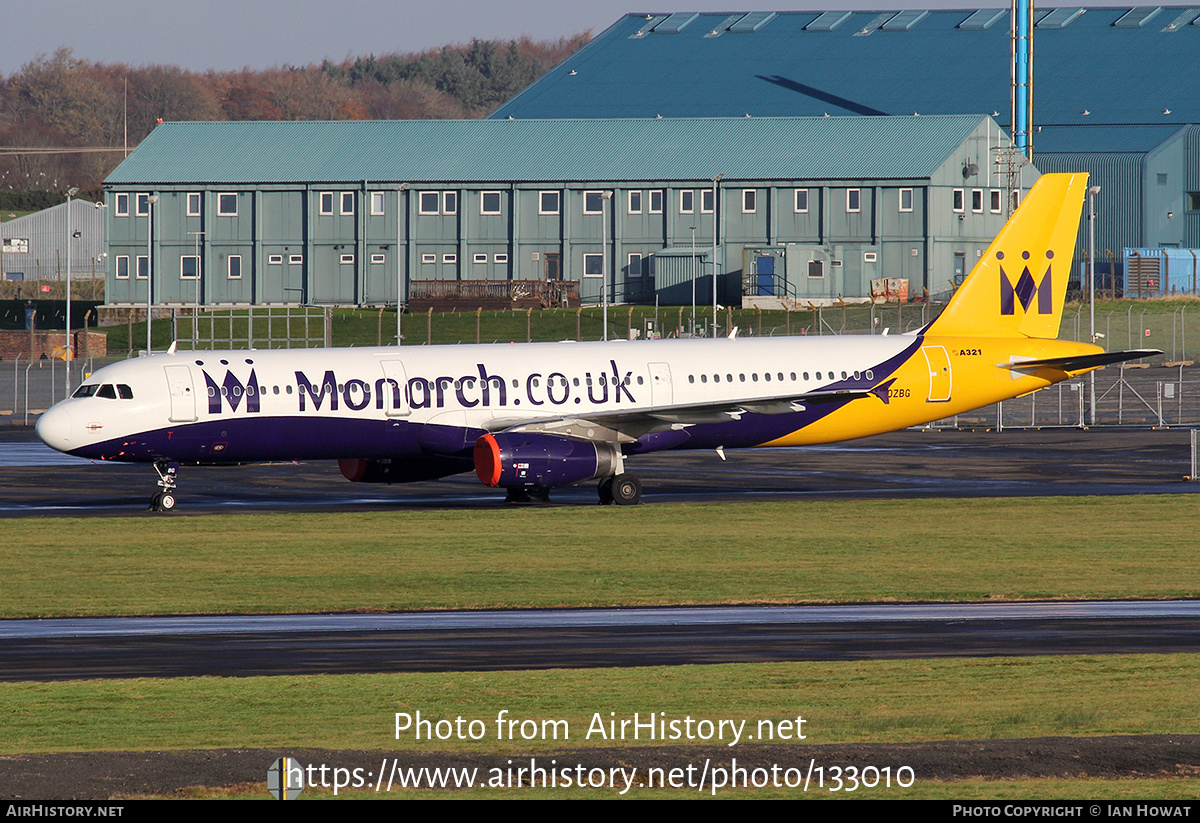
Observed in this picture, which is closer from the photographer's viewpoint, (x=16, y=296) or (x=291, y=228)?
(x=291, y=228)

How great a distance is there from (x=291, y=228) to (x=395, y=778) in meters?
103

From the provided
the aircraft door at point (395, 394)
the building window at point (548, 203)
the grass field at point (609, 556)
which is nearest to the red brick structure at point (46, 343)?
the building window at point (548, 203)

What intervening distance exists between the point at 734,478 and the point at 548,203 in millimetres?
66293

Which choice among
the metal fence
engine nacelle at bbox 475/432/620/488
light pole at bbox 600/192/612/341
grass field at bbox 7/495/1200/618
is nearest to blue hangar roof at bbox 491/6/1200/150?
light pole at bbox 600/192/612/341

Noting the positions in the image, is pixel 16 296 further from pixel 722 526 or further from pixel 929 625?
pixel 929 625

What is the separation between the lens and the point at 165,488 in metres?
39.8

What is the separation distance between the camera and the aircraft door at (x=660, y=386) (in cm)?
4219

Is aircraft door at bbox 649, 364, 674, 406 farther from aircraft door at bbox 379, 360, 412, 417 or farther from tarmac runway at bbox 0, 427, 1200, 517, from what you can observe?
aircraft door at bbox 379, 360, 412, 417

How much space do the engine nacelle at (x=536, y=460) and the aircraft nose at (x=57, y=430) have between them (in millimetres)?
9481

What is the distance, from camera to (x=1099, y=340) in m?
89.8

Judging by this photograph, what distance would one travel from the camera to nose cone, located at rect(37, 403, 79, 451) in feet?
126

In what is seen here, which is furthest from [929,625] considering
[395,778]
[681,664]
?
[395,778]

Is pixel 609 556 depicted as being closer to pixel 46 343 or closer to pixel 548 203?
pixel 46 343

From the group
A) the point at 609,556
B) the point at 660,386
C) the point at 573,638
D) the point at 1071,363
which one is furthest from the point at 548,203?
the point at 573,638
